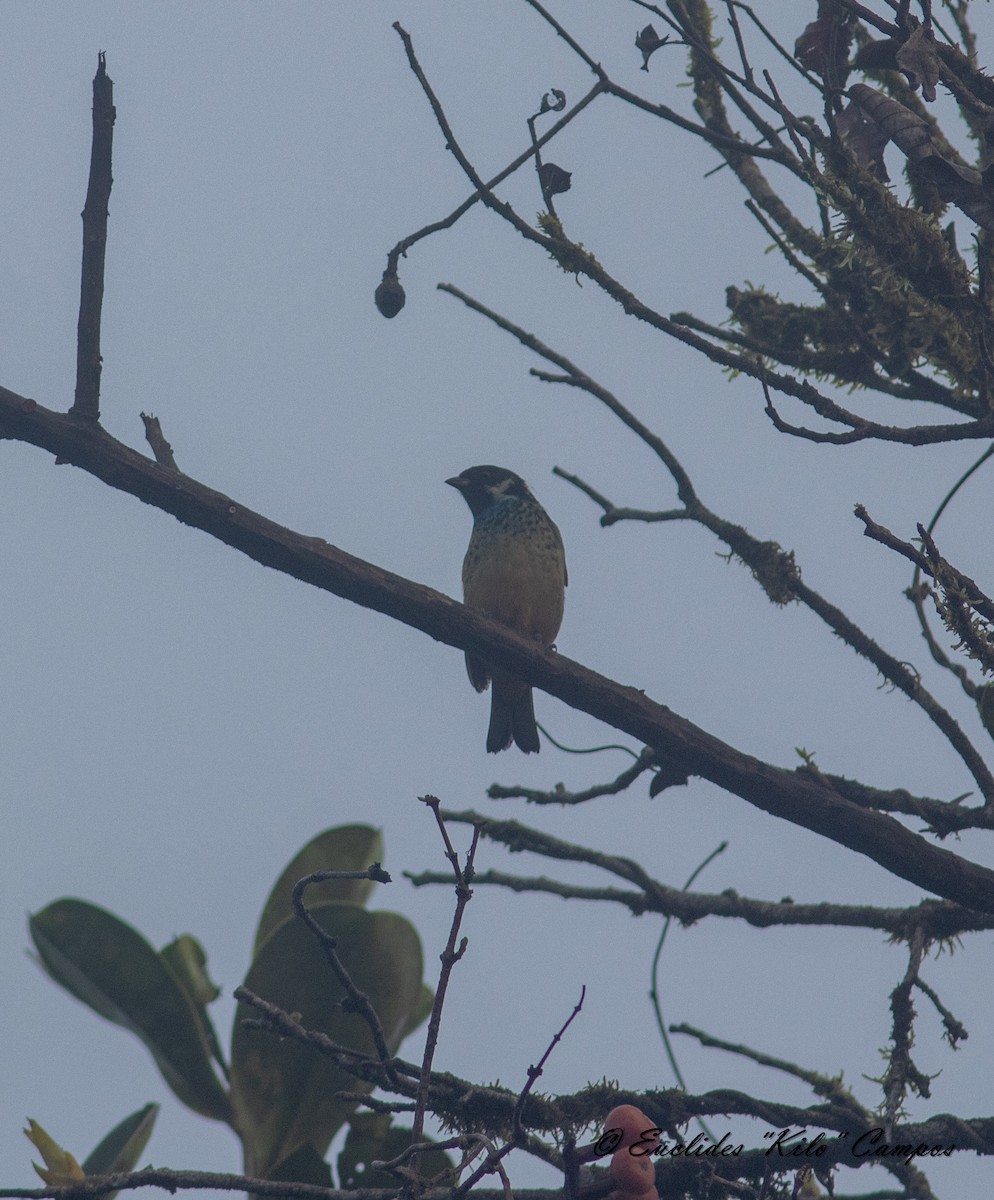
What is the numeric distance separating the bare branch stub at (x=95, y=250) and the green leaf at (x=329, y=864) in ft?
5.97

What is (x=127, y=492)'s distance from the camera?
11.6ft

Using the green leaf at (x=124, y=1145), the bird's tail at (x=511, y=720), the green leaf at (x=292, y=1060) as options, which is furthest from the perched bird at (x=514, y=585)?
the green leaf at (x=124, y=1145)

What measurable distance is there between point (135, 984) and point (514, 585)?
2.85m

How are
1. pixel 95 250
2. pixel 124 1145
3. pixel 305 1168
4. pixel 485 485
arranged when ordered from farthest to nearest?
pixel 485 485, pixel 124 1145, pixel 305 1168, pixel 95 250

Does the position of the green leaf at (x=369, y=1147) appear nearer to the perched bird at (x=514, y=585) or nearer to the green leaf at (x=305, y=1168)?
the green leaf at (x=305, y=1168)

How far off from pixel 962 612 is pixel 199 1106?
2551 millimetres

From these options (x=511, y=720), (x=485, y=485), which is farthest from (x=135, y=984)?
Result: (x=485, y=485)

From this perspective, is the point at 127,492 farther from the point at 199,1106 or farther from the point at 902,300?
the point at 902,300

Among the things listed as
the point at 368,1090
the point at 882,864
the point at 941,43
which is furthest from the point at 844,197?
the point at 368,1090

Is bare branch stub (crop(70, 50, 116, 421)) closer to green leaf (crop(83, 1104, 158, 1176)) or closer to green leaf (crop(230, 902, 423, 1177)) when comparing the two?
green leaf (crop(230, 902, 423, 1177))

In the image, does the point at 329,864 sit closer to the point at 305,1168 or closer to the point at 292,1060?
the point at 292,1060

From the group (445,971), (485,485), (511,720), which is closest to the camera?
(445,971)

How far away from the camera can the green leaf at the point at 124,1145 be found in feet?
13.0

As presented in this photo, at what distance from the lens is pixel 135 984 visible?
167 inches
